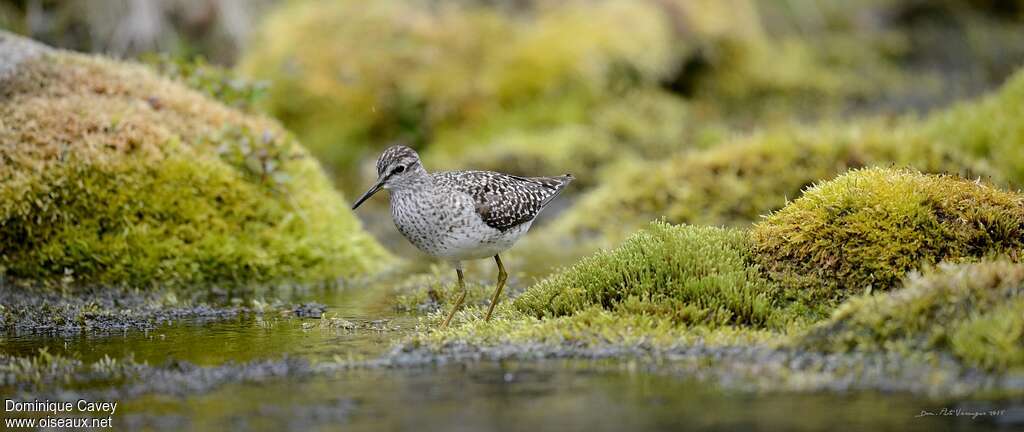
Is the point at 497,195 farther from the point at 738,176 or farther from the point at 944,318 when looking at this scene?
the point at 738,176

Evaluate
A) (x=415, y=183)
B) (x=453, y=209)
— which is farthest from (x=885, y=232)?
(x=415, y=183)

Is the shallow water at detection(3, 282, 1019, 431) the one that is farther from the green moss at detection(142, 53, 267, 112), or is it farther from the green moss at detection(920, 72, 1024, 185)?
the green moss at detection(920, 72, 1024, 185)

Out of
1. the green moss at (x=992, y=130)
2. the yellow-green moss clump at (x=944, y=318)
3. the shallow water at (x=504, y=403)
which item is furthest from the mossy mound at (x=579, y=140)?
the yellow-green moss clump at (x=944, y=318)

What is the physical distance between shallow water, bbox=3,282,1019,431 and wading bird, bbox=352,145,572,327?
136 centimetres

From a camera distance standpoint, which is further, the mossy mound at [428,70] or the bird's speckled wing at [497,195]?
the mossy mound at [428,70]

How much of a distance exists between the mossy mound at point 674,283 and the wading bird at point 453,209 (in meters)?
0.67

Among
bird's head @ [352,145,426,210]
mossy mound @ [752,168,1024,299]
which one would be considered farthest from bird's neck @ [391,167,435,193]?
mossy mound @ [752,168,1024,299]

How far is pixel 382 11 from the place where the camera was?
19438mm

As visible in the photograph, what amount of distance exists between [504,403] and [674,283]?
2070mm

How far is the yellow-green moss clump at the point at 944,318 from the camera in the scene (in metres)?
5.75

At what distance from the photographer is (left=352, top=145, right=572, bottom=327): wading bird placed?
27.5 feet

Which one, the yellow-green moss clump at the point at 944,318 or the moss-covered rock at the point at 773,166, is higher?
the moss-covered rock at the point at 773,166

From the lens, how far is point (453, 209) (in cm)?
838

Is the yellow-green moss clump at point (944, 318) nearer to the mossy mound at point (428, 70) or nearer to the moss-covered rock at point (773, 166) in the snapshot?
the moss-covered rock at point (773, 166)
